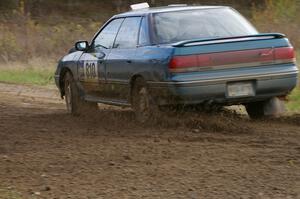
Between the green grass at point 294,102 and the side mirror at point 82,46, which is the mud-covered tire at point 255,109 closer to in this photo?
the green grass at point 294,102

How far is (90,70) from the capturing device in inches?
437

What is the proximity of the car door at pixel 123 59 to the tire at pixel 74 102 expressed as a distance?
1175 mm

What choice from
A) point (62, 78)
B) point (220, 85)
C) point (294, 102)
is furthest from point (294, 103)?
point (62, 78)

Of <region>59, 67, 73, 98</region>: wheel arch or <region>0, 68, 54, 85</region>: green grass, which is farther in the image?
<region>0, 68, 54, 85</region>: green grass

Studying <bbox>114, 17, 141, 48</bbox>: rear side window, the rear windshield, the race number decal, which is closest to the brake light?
the rear windshield

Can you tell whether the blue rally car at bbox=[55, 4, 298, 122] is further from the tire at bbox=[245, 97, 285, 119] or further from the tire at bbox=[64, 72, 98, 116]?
the tire at bbox=[64, 72, 98, 116]

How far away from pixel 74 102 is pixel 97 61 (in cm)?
128

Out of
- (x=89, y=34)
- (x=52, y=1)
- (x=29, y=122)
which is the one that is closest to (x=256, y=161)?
(x=29, y=122)

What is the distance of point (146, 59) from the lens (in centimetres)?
940

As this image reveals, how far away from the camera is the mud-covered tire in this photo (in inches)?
396

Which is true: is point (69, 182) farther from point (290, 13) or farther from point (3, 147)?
point (290, 13)

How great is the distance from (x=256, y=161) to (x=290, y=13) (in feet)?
69.7

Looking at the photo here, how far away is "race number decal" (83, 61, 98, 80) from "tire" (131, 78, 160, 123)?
1189 millimetres

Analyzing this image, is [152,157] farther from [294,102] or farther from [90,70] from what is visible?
[294,102]
